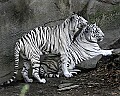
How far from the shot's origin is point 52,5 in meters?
4.73

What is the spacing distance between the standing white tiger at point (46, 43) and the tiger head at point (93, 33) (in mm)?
207

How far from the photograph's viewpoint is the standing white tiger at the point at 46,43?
13.9ft

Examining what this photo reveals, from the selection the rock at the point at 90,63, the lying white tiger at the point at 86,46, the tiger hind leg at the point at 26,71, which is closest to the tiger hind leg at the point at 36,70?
the tiger hind leg at the point at 26,71

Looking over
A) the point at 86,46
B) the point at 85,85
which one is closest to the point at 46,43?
the point at 86,46

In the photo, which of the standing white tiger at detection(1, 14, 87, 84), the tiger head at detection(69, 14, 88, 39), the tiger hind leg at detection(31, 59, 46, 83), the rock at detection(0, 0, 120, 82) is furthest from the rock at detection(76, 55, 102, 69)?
the tiger hind leg at detection(31, 59, 46, 83)

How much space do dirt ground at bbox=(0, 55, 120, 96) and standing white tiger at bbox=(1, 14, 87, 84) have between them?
0.19 m

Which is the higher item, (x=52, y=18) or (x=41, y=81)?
(x=52, y=18)

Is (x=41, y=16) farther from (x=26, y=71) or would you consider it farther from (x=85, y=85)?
(x=85, y=85)

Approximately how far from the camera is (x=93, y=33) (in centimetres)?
481

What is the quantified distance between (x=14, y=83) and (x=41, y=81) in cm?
43

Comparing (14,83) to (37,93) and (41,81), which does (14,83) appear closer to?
(41,81)

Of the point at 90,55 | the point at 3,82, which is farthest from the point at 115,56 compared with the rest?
the point at 3,82

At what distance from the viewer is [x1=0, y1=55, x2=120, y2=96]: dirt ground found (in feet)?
11.6

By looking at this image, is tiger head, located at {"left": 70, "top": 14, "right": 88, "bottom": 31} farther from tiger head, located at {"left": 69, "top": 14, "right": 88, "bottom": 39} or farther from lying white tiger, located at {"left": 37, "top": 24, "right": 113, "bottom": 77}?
lying white tiger, located at {"left": 37, "top": 24, "right": 113, "bottom": 77}
